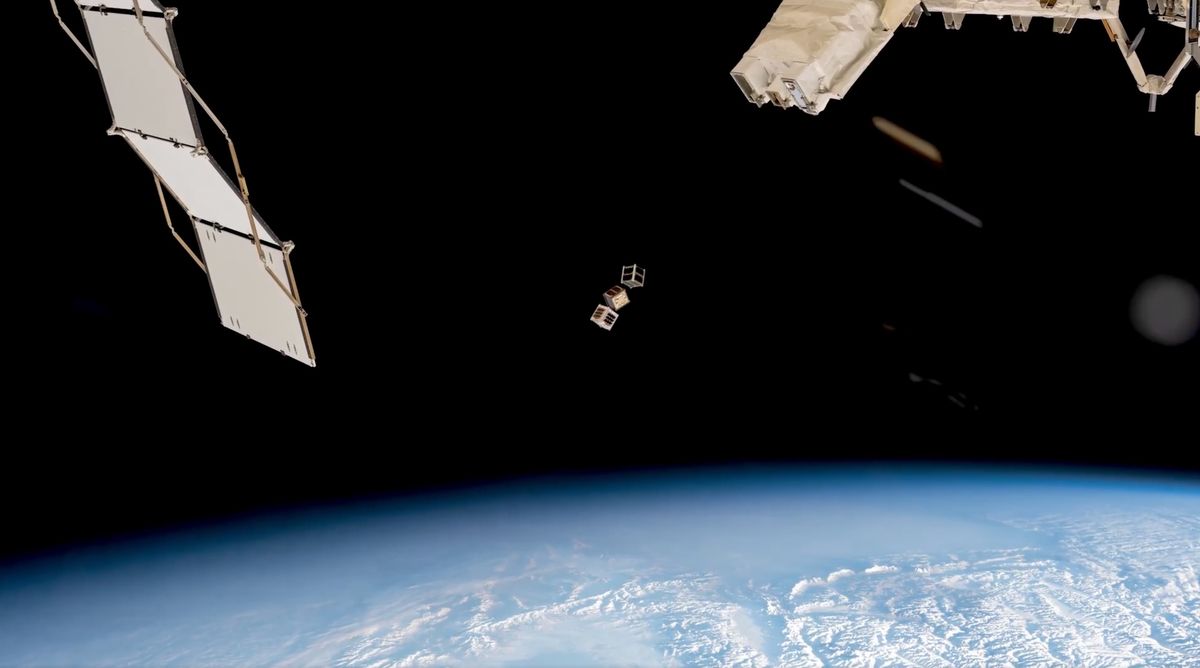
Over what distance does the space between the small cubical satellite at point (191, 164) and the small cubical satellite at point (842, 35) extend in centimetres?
177

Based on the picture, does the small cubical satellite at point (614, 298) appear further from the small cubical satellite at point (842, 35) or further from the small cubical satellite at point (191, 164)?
the small cubical satellite at point (842, 35)

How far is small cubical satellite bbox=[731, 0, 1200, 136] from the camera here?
322 centimetres

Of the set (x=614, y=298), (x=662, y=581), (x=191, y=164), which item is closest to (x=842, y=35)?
(x=191, y=164)

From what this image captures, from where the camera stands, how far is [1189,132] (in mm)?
8938

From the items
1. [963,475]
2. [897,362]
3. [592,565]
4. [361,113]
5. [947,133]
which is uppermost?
[947,133]

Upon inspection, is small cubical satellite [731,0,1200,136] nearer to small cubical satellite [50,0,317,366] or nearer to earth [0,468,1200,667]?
small cubical satellite [50,0,317,366]

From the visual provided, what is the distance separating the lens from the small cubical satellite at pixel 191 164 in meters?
3.51

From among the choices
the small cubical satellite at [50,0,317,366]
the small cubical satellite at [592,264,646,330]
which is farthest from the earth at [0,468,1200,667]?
the small cubical satellite at [50,0,317,366]

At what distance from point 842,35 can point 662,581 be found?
5.53 meters

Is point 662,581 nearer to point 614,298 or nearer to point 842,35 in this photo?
point 614,298

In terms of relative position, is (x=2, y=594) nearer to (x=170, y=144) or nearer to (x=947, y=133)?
(x=170, y=144)

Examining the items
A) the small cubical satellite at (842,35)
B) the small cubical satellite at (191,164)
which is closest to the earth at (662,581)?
the small cubical satellite at (191,164)

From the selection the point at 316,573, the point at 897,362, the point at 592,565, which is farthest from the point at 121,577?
the point at 897,362

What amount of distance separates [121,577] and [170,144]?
5.88 m
